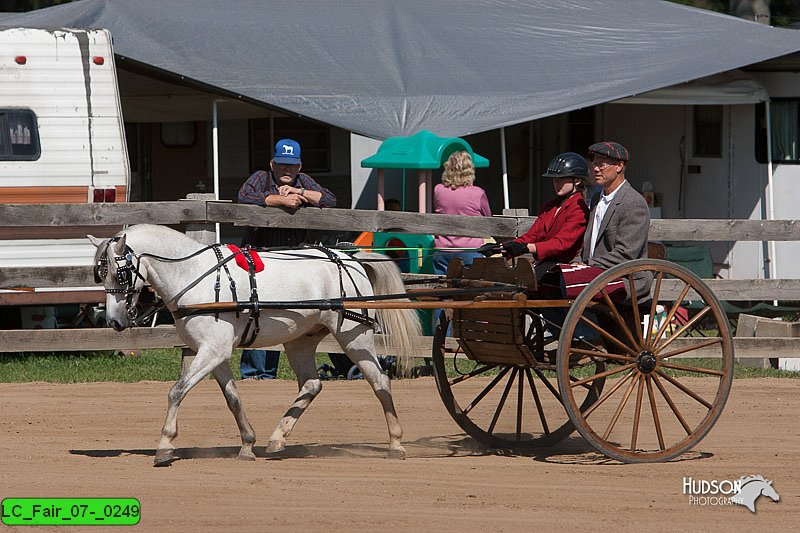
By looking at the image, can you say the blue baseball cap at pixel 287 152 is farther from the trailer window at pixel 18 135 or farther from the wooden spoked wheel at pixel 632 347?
the trailer window at pixel 18 135

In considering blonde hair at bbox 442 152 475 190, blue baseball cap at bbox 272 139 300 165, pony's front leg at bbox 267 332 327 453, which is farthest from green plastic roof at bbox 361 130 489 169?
pony's front leg at bbox 267 332 327 453

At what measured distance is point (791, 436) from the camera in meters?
8.86

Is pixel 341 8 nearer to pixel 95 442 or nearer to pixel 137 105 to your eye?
pixel 137 105

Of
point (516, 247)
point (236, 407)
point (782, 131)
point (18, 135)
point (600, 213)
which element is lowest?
point (236, 407)

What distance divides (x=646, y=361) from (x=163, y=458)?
10.1ft

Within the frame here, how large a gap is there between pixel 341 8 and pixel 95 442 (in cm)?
1008

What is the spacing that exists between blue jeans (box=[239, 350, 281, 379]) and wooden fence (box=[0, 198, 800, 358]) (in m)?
0.73

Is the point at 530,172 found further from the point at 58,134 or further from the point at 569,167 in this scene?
the point at 569,167

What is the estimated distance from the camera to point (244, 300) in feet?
25.3

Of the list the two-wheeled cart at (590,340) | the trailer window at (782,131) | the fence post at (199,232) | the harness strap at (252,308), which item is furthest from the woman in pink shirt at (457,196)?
the trailer window at (782,131)

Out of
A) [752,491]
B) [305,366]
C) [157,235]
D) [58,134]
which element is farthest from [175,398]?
[58,134]

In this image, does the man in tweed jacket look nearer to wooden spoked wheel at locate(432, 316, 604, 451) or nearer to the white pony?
wooden spoked wheel at locate(432, 316, 604, 451)

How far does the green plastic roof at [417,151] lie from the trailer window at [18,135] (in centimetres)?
394

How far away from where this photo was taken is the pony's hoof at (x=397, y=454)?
26.6ft
